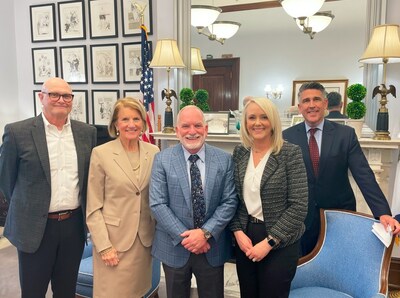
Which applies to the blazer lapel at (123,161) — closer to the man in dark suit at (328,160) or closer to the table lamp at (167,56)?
the man in dark suit at (328,160)

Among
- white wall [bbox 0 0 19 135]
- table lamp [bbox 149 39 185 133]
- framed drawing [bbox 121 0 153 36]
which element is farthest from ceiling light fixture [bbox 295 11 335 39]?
white wall [bbox 0 0 19 135]

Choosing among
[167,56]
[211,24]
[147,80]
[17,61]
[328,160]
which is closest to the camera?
[328,160]

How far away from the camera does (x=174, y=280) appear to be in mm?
1706

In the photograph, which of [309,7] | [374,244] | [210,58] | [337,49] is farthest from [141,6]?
[374,244]

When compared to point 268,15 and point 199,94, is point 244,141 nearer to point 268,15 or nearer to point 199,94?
point 199,94

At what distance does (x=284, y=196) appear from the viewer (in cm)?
163

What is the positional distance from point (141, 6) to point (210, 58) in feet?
3.25

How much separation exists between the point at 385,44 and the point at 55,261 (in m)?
2.69

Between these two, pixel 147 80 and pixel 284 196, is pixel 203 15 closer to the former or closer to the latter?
pixel 147 80

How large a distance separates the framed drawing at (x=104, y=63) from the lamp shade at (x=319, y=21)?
2.09 metres

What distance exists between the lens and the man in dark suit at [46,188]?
5.74 ft

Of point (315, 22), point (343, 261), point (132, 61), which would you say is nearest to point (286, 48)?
point (315, 22)

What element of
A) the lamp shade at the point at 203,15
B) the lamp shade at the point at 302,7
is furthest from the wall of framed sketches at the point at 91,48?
the lamp shade at the point at 302,7

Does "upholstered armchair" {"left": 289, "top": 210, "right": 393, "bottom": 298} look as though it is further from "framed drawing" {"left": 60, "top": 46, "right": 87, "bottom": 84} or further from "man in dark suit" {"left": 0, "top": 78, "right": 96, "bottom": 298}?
"framed drawing" {"left": 60, "top": 46, "right": 87, "bottom": 84}
